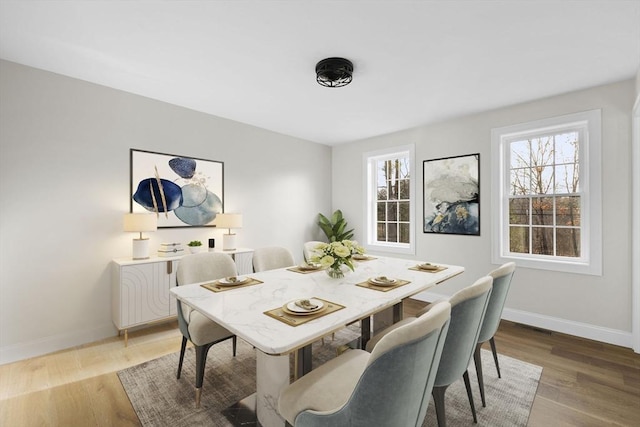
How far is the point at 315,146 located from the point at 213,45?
3.11 metres

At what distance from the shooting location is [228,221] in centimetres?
367

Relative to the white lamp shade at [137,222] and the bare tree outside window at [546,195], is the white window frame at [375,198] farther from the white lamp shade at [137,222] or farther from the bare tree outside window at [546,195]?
the white lamp shade at [137,222]

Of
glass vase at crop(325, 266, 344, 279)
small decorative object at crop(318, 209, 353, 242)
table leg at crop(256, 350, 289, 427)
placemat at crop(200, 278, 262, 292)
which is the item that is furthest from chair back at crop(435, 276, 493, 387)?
small decorative object at crop(318, 209, 353, 242)

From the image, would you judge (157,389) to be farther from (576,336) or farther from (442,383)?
(576,336)

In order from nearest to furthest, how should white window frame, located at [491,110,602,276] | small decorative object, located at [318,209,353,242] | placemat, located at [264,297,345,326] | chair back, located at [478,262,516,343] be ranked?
placemat, located at [264,297,345,326], chair back, located at [478,262,516,343], white window frame, located at [491,110,602,276], small decorative object, located at [318,209,353,242]

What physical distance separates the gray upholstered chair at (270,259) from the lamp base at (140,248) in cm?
120

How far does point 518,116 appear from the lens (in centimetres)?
339

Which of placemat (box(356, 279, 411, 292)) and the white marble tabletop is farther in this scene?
placemat (box(356, 279, 411, 292))

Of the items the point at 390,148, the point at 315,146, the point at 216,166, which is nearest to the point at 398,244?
the point at 390,148

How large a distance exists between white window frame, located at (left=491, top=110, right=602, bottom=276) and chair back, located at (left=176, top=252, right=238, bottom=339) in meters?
3.19

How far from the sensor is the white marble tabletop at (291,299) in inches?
47.5

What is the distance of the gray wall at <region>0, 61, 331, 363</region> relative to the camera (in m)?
2.51

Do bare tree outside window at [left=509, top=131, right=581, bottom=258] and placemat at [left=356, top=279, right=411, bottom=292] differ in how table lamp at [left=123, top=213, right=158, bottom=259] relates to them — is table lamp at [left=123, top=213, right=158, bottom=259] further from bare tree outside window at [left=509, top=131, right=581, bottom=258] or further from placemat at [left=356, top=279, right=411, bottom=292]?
bare tree outside window at [left=509, top=131, right=581, bottom=258]

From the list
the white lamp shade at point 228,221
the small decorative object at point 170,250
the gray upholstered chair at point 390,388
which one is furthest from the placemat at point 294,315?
the white lamp shade at point 228,221
